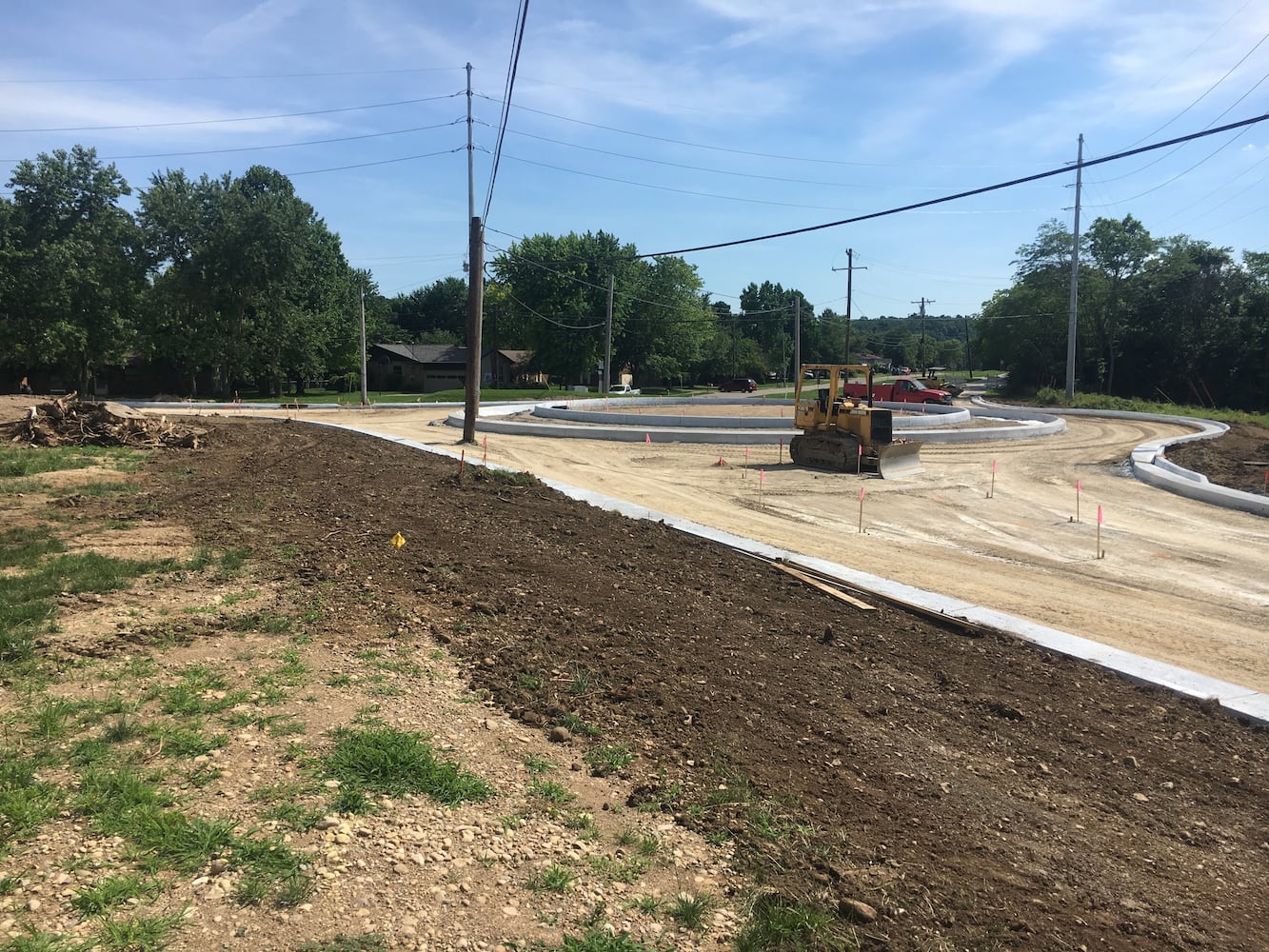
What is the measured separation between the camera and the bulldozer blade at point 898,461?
20.4 metres

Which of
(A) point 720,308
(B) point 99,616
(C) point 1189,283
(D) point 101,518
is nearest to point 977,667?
(B) point 99,616

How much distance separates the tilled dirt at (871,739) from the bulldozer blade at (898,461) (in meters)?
11.9

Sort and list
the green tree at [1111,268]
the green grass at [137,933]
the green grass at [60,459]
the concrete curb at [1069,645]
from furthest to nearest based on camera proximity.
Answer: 1. the green tree at [1111,268]
2. the green grass at [60,459]
3. the concrete curb at [1069,645]
4. the green grass at [137,933]

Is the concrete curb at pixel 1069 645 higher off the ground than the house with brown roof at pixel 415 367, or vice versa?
the house with brown roof at pixel 415 367

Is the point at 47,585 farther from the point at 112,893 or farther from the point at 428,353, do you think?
the point at 428,353

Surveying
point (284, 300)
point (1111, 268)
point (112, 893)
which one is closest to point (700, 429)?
point (112, 893)

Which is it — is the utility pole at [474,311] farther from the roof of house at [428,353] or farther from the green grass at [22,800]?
the roof of house at [428,353]

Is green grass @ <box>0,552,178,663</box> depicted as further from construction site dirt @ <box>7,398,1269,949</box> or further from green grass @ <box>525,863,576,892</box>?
green grass @ <box>525,863,576,892</box>

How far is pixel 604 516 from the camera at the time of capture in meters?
12.2

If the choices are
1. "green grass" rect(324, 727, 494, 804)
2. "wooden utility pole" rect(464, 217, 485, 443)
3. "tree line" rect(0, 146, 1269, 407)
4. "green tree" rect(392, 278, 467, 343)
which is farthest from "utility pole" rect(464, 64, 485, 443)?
"green tree" rect(392, 278, 467, 343)

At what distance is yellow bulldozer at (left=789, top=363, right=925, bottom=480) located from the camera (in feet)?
67.2

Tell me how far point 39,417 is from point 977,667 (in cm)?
Result: 2323

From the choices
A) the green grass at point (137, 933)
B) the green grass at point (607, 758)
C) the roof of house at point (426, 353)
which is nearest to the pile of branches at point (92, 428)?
the green grass at point (607, 758)

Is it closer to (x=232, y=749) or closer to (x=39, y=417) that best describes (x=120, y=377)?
(x=39, y=417)
